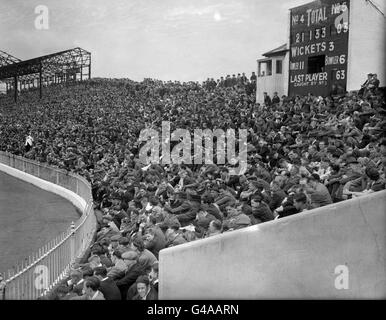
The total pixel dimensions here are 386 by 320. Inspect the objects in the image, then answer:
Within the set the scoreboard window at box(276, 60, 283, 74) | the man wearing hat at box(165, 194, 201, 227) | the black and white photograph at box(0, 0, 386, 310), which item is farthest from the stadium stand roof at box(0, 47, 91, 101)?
the man wearing hat at box(165, 194, 201, 227)

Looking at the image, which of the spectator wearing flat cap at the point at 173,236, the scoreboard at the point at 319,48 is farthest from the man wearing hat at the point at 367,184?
the scoreboard at the point at 319,48

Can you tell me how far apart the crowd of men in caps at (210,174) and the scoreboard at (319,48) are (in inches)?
45.4

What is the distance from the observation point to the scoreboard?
15445 mm

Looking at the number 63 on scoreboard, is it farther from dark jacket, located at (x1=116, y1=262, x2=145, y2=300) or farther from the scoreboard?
dark jacket, located at (x1=116, y1=262, x2=145, y2=300)

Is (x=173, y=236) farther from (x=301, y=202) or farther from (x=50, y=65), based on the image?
(x=50, y=65)

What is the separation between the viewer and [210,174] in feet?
34.8

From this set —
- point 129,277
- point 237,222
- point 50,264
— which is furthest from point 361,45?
point 129,277

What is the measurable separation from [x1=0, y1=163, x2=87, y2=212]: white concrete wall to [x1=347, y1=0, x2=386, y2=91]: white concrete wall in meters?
8.49

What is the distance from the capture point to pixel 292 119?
516 inches

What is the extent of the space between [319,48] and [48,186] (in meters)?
10.2

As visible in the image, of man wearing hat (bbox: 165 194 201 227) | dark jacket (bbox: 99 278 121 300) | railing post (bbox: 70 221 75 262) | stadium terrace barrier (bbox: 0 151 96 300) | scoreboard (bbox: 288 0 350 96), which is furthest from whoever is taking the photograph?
scoreboard (bbox: 288 0 350 96)

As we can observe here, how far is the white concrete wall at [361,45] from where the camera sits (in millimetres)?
15117
